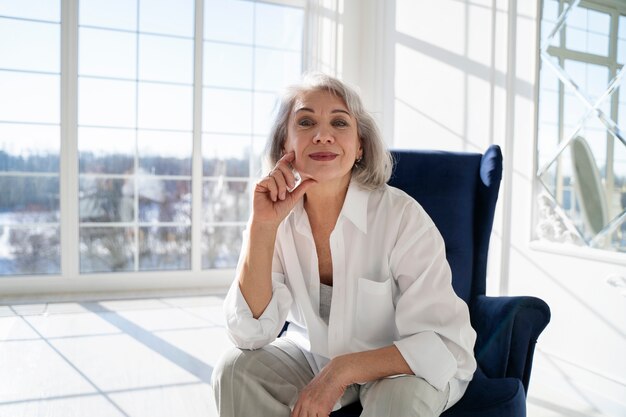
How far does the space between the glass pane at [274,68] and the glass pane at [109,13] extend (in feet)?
3.53

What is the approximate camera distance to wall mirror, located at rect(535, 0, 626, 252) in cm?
219

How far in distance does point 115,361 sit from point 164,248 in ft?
5.79

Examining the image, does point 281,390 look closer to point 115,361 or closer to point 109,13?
point 115,361

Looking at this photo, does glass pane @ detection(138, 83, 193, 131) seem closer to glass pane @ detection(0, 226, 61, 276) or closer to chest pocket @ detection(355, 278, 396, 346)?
glass pane @ detection(0, 226, 61, 276)

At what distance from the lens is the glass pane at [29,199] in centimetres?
404

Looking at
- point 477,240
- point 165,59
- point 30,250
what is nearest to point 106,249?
point 30,250

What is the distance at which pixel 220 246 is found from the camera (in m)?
4.57

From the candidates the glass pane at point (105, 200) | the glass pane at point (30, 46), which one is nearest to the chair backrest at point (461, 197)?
the glass pane at point (105, 200)

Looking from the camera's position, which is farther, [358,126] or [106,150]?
[106,150]

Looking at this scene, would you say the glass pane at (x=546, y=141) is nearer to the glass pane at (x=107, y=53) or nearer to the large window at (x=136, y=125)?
the large window at (x=136, y=125)

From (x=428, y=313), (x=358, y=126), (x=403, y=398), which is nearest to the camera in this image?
(x=403, y=398)

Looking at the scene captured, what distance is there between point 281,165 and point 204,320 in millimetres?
2381

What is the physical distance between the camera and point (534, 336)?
138cm

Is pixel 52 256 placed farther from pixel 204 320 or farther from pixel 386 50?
pixel 386 50
